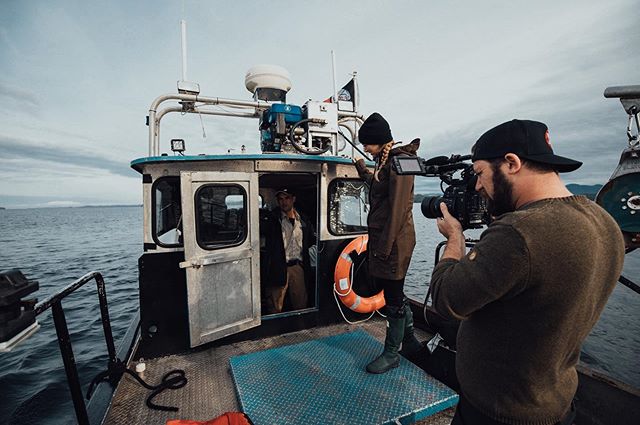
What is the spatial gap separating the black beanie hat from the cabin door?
1.52 metres

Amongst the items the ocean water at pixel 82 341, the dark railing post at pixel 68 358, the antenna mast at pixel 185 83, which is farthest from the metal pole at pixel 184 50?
the ocean water at pixel 82 341

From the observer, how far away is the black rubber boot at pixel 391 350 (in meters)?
2.93

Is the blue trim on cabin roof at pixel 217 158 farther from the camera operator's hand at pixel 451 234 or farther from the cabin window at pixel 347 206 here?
the camera operator's hand at pixel 451 234

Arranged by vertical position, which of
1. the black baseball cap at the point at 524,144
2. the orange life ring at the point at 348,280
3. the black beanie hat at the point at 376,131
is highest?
the black beanie hat at the point at 376,131

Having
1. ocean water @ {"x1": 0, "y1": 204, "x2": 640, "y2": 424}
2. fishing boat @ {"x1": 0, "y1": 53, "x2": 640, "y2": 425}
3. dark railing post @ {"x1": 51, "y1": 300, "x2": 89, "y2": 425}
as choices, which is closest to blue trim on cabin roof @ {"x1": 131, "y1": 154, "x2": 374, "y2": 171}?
fishing boat @ {"x1": 0, "y1": 53, "x2": 640, "y2": 425}

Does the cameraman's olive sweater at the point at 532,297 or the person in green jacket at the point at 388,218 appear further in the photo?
the person in green jacket at the point at 388,218

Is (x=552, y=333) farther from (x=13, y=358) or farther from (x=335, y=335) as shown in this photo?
(x=13, y=358)

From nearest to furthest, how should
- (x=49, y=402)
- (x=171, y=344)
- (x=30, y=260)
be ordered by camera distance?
1. (x=171, y=344)
2. (x=49, y=402)
3. (x=30, y=260)

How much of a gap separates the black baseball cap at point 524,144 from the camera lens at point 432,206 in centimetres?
48

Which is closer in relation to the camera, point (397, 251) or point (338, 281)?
point (397, 251)

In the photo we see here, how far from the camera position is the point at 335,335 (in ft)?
12.9

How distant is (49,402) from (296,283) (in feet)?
15.9

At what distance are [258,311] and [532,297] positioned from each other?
333 centimetres

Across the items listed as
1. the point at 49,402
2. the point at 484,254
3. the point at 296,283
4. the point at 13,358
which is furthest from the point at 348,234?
A: the point at 13,358
